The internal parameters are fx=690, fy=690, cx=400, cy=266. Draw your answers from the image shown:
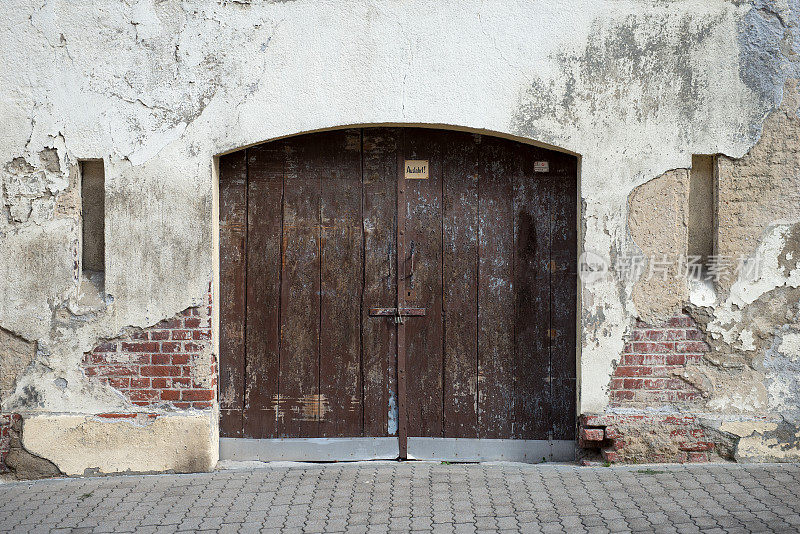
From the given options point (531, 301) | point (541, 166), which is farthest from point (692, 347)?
point (541, 166)

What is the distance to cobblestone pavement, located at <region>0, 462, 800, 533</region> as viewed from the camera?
3391 mm

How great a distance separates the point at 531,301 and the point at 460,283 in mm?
466

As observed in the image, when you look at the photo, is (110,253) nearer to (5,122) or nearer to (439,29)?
(5,122)

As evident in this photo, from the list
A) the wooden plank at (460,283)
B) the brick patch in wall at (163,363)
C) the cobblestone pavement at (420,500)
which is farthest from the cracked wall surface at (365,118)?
the cobblestone pavement at (420,500)

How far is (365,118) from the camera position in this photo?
4172 mm

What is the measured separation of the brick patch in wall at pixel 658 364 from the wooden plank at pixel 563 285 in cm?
31

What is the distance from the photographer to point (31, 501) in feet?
12.3

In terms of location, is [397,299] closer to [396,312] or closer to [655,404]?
[396,312]

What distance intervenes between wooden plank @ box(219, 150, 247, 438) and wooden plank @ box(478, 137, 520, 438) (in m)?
1.52

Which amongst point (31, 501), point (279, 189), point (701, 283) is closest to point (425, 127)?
point (279, 189)

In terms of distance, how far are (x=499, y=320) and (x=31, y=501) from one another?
113 inches

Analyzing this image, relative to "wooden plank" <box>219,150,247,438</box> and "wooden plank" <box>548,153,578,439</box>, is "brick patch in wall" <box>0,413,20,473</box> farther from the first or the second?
"wooden plank" <box>548,153,578,439</box>

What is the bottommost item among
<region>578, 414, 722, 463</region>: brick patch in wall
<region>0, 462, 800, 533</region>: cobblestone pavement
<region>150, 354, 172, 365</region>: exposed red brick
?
<region>0, 462, 800, 533</region>: cobblestone pavement

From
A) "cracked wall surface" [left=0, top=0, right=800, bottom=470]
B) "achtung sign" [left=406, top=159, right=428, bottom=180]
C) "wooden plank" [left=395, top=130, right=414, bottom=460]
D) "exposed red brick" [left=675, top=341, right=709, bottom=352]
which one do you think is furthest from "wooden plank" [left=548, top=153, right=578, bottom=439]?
"wooden plank" [left=395, top=130, right=414, bottom=460]
